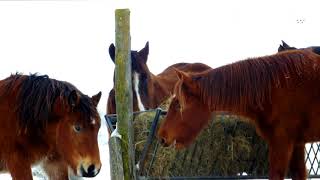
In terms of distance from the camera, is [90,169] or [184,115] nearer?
[90,169]

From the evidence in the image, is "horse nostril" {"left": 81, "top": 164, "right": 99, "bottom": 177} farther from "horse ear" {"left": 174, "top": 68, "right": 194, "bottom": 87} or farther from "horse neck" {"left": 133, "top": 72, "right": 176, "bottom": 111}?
"horse neck" {"left": 133, "top": 72, "right": 176, "bottom": 111}

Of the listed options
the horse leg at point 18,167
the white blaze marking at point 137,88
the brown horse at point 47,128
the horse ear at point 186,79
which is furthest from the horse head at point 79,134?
the white blaze marking at point 137,88

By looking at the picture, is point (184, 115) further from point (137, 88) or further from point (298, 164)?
point (137, 88)

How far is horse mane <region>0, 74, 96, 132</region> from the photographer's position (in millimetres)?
5055

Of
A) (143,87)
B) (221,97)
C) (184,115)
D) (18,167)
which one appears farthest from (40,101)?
(143,87)

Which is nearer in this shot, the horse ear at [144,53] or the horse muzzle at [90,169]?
the horse muzzle at [90,169]

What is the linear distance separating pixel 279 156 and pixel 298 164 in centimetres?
49

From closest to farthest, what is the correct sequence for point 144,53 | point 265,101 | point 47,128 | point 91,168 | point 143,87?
point 91,168 < point 265,101 < point 47,128 < point 143,87 < point 144,53

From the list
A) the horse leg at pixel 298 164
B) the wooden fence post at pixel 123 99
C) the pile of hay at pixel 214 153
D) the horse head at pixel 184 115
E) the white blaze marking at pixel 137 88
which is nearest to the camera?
the horse head at pixel 184 115

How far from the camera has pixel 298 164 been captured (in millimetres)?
5305

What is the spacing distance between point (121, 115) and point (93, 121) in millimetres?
702

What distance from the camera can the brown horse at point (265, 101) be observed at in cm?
492

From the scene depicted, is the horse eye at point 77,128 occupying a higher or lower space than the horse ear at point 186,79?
lower

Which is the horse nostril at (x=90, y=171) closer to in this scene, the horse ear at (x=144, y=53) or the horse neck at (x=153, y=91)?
the horse neck at (x=153, y=91)
